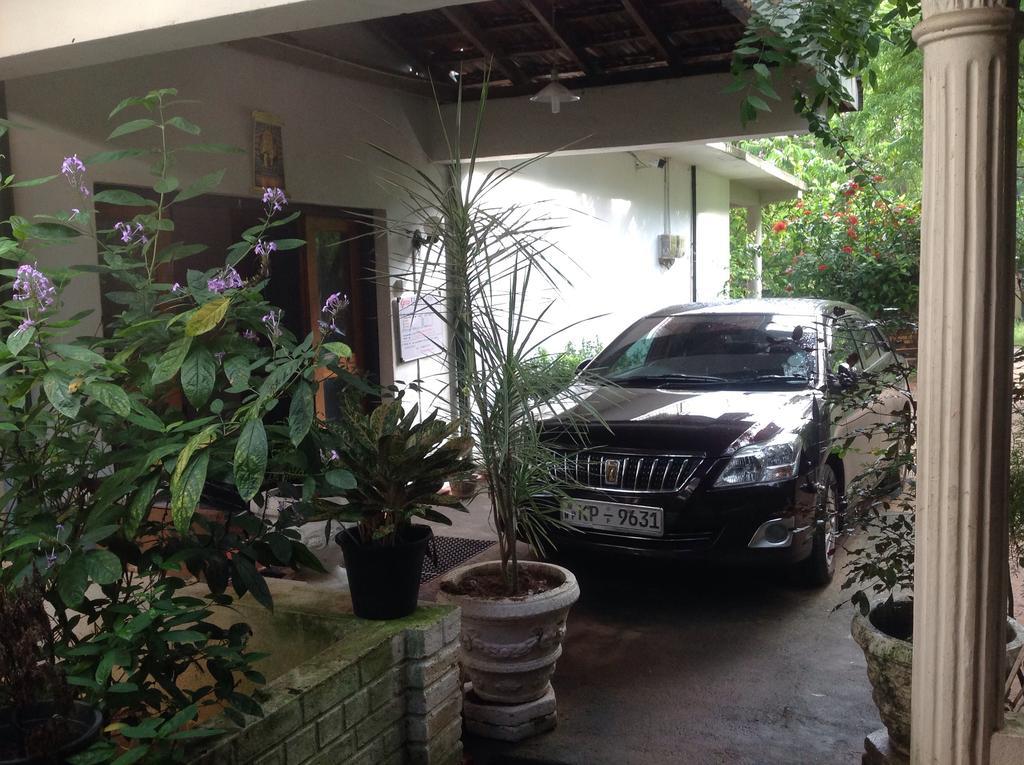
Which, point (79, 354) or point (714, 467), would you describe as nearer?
point (79, 354)

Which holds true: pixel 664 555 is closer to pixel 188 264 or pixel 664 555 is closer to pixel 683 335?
pixel 683 335

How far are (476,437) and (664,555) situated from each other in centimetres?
172

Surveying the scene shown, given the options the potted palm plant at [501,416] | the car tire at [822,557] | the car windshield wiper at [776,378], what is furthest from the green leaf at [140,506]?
the car windshield wiper at [776,378]

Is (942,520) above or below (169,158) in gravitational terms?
below

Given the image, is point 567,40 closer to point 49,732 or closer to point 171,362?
point 171,362

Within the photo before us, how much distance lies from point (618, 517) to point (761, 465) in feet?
2.46

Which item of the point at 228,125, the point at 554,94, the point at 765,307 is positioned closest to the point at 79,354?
the point at 228,125

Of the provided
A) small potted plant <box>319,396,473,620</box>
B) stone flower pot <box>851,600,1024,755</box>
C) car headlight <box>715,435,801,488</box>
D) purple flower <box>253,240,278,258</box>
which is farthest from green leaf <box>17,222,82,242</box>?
car headlight <box>715,435,801,488</box>

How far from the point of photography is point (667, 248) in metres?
13.0

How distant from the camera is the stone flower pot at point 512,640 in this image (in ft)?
11.2

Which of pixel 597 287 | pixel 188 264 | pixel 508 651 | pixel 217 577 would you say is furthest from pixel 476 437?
pixel 597 287

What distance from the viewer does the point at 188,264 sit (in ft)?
17.8

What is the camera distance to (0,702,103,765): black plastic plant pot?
2041 millimetres

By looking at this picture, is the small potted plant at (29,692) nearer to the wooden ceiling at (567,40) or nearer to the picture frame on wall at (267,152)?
the picture frame on wall at (267,152)
